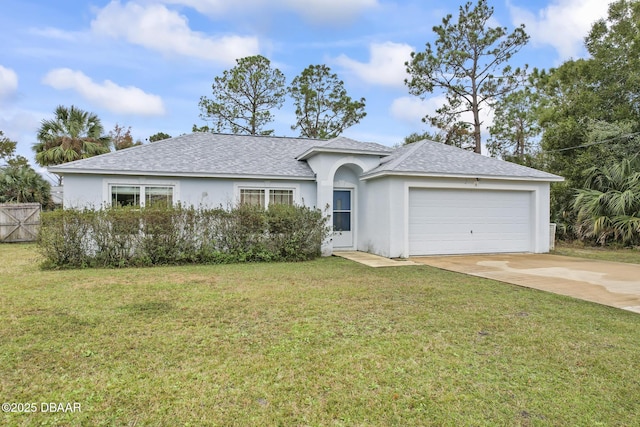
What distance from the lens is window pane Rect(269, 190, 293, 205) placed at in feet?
42.6

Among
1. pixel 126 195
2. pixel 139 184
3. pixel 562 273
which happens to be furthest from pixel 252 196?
pixel 562 273

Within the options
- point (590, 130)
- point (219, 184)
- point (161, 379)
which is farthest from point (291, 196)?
point (590, 130)

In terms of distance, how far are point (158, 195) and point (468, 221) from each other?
10193mm

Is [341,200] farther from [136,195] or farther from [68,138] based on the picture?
[68,138]

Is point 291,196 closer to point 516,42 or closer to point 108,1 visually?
point 108,1

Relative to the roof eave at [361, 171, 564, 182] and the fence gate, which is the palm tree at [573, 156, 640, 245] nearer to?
the roof eave at [361, 171, 564, 182]

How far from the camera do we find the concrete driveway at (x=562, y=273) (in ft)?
21.8

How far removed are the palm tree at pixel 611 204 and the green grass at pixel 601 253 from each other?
25.2 inches

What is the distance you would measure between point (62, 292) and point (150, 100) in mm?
25529

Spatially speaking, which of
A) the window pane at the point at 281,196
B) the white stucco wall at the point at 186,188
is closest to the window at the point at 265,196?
the window pane at the point at 281,196

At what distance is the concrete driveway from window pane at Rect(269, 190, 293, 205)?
15.4ft

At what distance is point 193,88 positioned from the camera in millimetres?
27312

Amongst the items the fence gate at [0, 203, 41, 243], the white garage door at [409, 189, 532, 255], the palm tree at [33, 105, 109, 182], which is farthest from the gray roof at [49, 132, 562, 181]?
the palm tree at [33, 105, 109, 182]

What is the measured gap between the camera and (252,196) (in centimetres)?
1280
